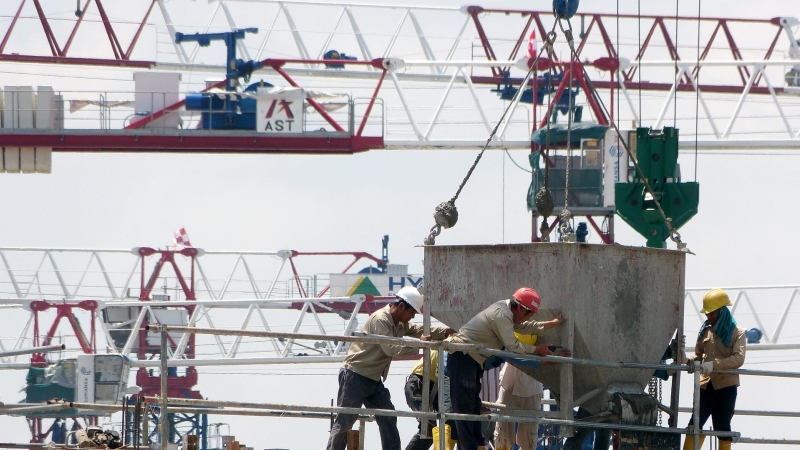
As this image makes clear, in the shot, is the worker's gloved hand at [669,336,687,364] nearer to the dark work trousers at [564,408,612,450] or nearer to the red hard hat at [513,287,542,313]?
the dark work trousers at [564,408,612,450]

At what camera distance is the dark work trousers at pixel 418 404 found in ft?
53.3

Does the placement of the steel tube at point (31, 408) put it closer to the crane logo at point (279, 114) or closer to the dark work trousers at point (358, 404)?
the dark work trousers at point (358, 404)

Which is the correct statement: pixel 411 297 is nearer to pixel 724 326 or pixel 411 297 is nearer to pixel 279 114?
pixel 724 326

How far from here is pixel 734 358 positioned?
54.2 feet

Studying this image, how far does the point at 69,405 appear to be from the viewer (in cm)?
1495

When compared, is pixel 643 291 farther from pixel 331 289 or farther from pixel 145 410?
pixel 331 289

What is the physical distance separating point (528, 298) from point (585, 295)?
3.06 feet

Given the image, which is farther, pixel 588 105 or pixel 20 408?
pixel 588 105

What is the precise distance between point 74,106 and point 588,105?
54.3 feet

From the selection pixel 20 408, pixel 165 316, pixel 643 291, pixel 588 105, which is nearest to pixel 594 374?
pixel 643 291

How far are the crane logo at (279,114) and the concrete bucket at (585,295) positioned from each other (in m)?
33.8

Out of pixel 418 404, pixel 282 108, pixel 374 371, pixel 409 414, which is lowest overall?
pixel 418 404

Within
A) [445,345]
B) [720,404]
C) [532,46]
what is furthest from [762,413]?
[532,46]

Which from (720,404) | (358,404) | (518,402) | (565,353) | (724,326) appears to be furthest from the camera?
(518,402)
